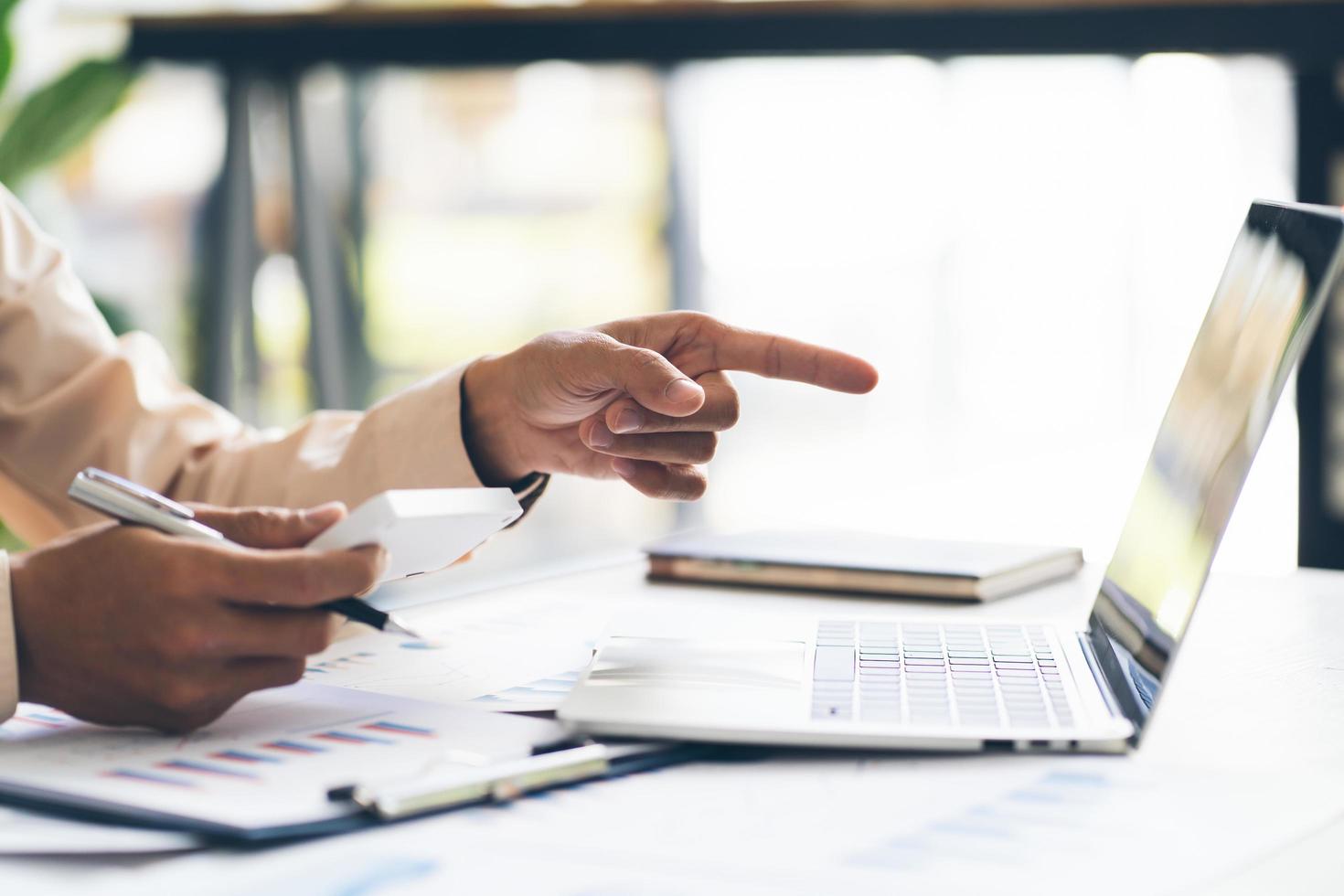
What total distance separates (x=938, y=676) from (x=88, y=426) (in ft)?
2.40

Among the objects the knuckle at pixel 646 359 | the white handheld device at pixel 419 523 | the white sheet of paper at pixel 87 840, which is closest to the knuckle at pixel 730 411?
the knuckle at pixel 646 359

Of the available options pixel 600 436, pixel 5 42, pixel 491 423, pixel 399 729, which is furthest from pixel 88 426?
pixel 5 42

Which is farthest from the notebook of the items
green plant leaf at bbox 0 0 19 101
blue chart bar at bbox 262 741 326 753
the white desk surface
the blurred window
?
the blurred window

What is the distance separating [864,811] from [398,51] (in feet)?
9.94

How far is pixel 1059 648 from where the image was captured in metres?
0.77

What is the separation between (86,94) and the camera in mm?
2193

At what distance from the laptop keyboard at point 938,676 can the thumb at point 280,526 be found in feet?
0.83

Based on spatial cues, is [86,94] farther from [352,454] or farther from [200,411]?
[352,454]

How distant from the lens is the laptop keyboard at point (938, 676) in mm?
635

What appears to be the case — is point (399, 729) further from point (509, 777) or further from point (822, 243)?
point (822, 243)

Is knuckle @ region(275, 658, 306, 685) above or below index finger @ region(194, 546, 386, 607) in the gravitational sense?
below

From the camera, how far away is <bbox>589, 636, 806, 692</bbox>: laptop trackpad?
68 cm

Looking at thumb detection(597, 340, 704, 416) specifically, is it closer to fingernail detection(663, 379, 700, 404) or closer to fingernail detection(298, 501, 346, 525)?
fingernail detection(663, 379, 700, 404)

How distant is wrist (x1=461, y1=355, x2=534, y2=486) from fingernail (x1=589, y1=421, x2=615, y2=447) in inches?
2.9
